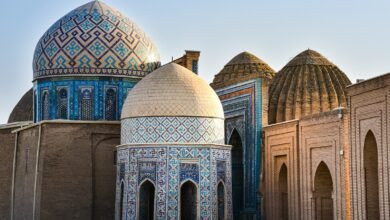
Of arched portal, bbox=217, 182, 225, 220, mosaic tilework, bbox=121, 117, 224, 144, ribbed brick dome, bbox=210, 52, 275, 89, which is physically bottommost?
arched portal, bbox=217, 182, 225, 220

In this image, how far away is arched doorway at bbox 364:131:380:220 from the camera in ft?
62.2

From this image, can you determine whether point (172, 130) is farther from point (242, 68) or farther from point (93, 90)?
point (242, 68)

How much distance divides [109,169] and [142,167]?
2985mm

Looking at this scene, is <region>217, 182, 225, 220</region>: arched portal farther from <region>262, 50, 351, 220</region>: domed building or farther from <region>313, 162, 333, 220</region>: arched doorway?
<region>313, 162, 333, 220</region>: arched doorway

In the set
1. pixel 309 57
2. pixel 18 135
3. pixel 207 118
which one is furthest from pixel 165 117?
pixel 309 57

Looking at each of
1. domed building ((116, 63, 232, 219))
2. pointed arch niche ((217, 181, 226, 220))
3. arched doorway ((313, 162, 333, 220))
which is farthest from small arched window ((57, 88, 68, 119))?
arched doorway ((313, 162, 333, 220))

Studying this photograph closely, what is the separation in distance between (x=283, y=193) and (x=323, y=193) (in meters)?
2.00

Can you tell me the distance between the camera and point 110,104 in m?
25.0

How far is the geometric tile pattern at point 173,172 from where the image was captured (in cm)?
2083

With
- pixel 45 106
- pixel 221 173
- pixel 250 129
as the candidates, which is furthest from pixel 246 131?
pixel 45 106

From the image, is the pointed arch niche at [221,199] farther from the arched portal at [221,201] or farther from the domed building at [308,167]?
the domed building at [308,167]

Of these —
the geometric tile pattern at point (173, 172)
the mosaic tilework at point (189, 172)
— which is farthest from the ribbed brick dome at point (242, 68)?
the mosaic tilework at point (189, 172)

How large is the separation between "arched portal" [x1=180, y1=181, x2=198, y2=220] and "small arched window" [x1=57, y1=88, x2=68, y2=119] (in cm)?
464

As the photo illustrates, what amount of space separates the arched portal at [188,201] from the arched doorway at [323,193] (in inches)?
110
